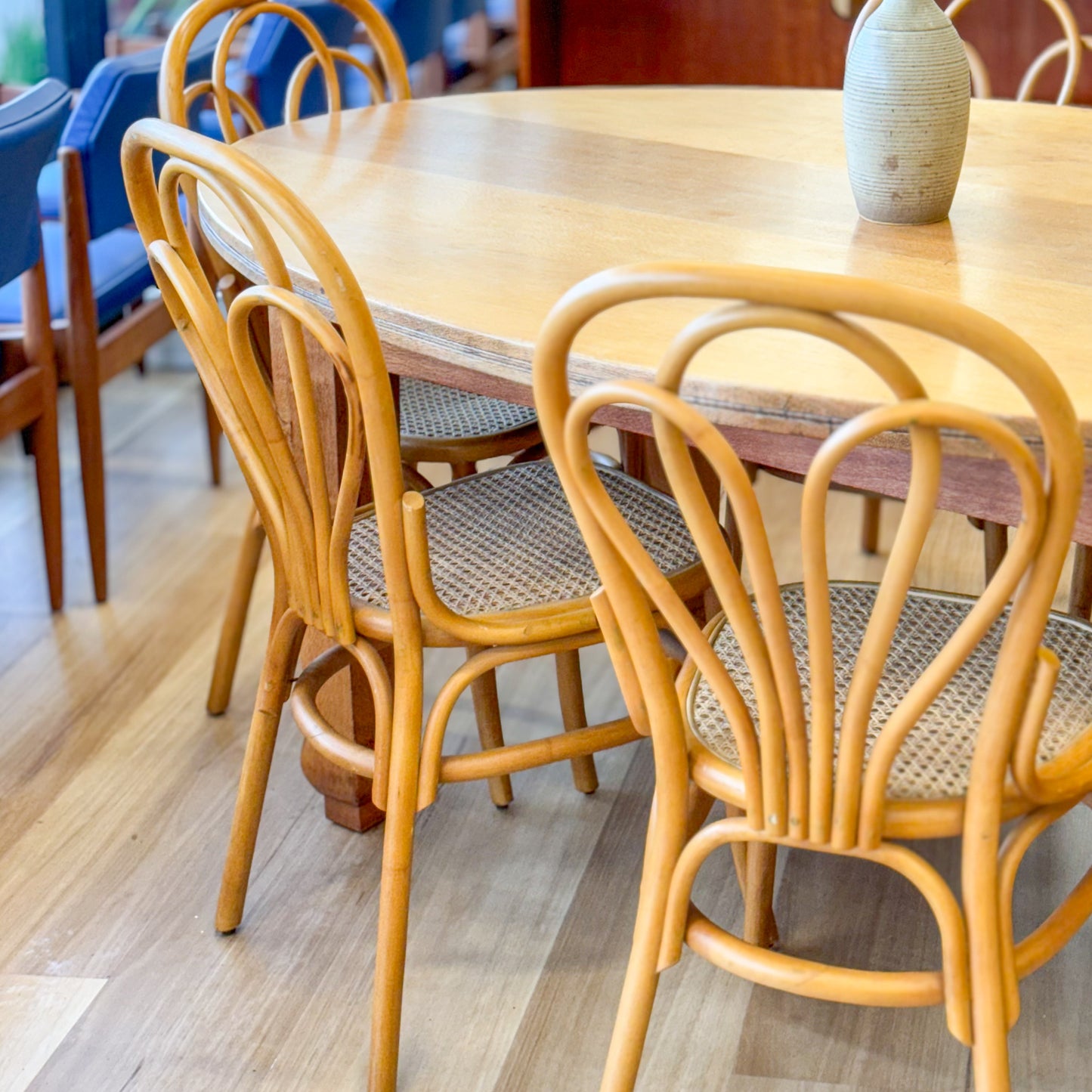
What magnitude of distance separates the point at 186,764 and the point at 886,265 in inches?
43.9

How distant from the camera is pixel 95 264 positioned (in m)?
2.37

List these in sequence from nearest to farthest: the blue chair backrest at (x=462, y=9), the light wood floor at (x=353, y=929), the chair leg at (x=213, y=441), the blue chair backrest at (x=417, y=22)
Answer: the light wood floor at (x=353, y=929), the chair leg at (x=213, y=441), the blue chair backrest at (x=417, y=22), the blue chair backrest at (x=462, y=9)

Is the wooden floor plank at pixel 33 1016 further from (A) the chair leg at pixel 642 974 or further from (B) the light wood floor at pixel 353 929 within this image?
(A) the chair leg at pixel 642 974

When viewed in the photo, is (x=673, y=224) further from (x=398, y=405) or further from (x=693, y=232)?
(x=398, y=405)

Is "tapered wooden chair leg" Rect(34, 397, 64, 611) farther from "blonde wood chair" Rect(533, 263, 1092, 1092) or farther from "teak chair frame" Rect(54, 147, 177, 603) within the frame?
"blonde wood chair" Rect(533, 263, 1092, 1092)

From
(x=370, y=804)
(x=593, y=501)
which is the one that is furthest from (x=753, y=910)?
(x=593, y=501)

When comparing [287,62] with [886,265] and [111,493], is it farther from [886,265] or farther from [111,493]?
[886,265]

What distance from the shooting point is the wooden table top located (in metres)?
1.08

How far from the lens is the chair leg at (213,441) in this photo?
8.55 feet

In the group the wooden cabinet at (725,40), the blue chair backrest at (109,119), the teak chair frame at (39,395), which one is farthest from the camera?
the wooden cabinet at (725,40)

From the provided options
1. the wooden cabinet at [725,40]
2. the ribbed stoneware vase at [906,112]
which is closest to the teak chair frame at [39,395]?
the ribbed stoneware vase at [906,112]

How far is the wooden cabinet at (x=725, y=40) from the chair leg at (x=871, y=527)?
1.09 meters

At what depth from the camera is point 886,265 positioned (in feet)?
4.29

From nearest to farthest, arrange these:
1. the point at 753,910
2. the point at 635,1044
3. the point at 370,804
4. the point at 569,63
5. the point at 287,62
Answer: the point at 635,1044 < the point at 753,910 < the point at 370,804 < the point at 287,62 < the point at 569,63
